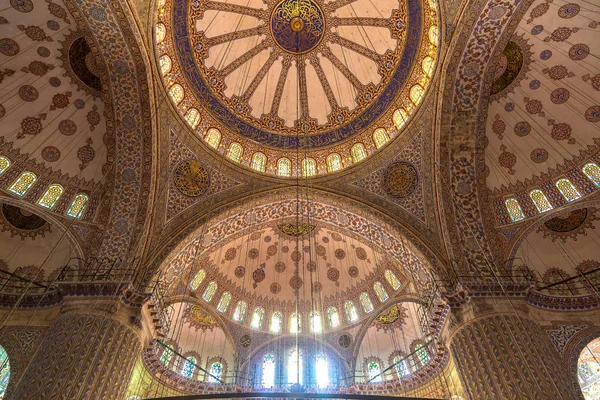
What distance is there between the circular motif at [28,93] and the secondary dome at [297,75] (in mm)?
3173

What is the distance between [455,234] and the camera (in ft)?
30.1

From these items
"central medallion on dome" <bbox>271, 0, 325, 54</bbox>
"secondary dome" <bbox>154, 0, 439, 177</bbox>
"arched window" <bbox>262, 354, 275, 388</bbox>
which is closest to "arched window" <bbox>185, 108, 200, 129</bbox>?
"secondary dome" <bbox>154, 0, 439, 177</bbox>

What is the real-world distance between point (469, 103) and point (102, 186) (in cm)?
1013

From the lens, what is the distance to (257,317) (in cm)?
1328

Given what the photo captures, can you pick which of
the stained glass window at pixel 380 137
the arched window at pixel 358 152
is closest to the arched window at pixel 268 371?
the arched window at pixel 358 152

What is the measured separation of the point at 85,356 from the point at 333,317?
8.57 metres

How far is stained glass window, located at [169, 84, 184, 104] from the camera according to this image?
32.9 feet

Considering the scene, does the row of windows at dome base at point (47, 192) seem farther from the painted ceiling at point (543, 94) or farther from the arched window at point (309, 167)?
the painted ceiling at point (543, 94)

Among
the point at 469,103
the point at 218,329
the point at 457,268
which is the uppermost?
the point at 469,103

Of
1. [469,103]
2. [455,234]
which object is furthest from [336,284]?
[469,103]

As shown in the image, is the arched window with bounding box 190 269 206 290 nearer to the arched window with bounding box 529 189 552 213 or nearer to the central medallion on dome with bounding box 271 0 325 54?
the central medallion on dome with bounding box 271 0 325 54

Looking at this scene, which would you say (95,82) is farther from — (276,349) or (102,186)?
(276,349)

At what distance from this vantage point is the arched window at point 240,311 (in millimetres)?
12948

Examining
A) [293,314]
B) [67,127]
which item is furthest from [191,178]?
[293,314]
